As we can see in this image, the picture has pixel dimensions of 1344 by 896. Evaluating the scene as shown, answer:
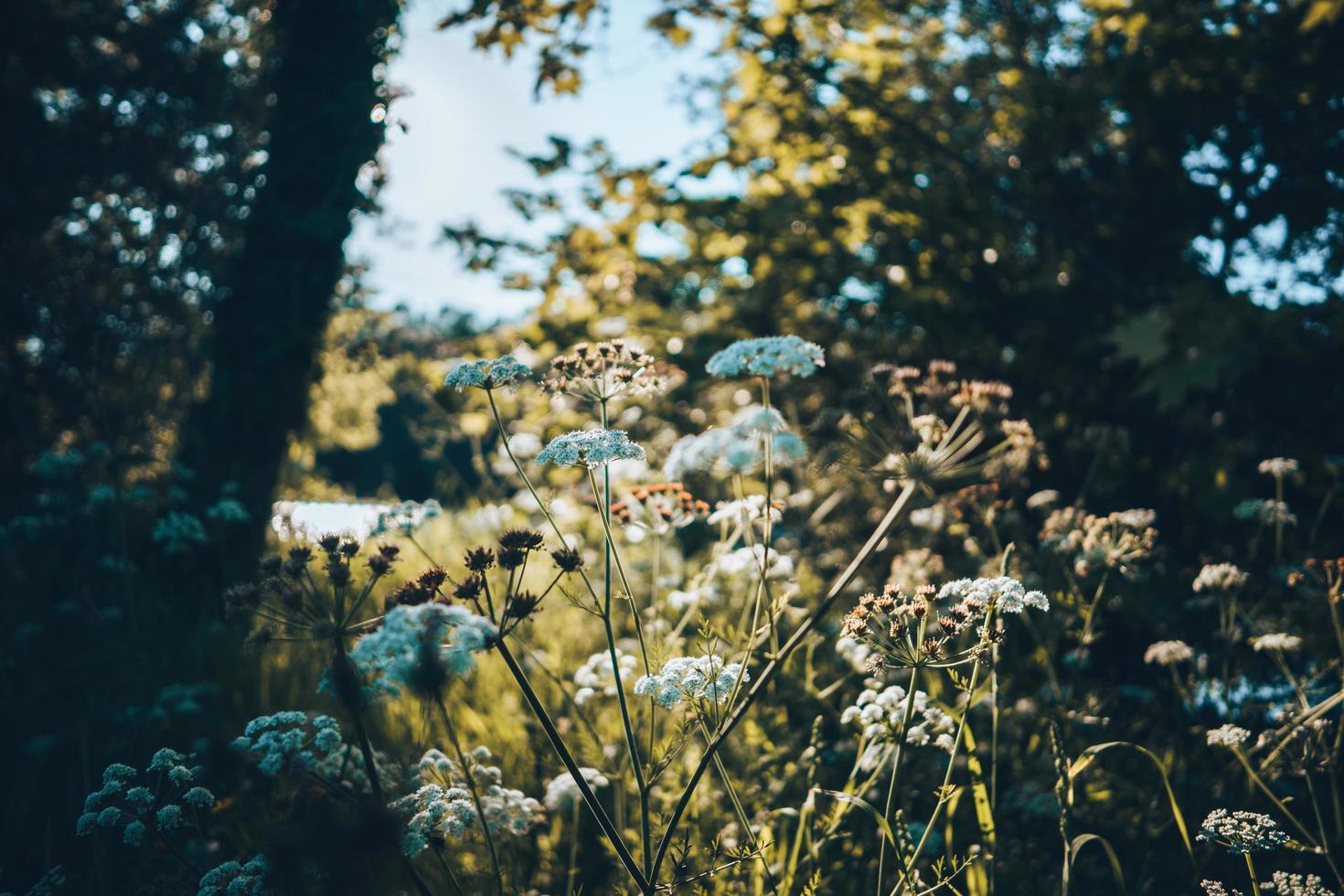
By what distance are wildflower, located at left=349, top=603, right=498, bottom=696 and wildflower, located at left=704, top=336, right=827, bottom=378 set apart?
3.00 ft

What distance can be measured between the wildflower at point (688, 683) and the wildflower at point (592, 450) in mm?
585

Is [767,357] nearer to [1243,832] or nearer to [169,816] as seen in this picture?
[1243,832]

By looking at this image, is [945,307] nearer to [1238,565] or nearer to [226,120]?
[1238,565]

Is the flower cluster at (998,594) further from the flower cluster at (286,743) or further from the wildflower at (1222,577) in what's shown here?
the flower cluster at (286,743)

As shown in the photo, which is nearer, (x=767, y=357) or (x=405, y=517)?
(x=767, y=357)

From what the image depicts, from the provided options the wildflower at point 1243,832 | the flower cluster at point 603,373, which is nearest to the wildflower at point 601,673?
the flower cluster at point 603,373

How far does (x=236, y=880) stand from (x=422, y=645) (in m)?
0.87

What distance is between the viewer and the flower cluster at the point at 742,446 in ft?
5.79

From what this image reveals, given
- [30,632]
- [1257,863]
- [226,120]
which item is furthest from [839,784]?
[226,120]

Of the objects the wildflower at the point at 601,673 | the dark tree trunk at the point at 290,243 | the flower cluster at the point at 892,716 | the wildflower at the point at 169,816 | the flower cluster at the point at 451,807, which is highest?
the dark tree trunk at the point at 290,243

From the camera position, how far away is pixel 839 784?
3.32 meters

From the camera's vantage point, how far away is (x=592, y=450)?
1990 mm

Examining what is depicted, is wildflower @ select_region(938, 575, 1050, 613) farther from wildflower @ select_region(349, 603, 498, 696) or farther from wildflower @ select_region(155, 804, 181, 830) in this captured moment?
wildflower @ select_region(155, 804, 181, 830)

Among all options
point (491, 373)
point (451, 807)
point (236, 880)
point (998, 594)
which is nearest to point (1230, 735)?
point (998, 594)
